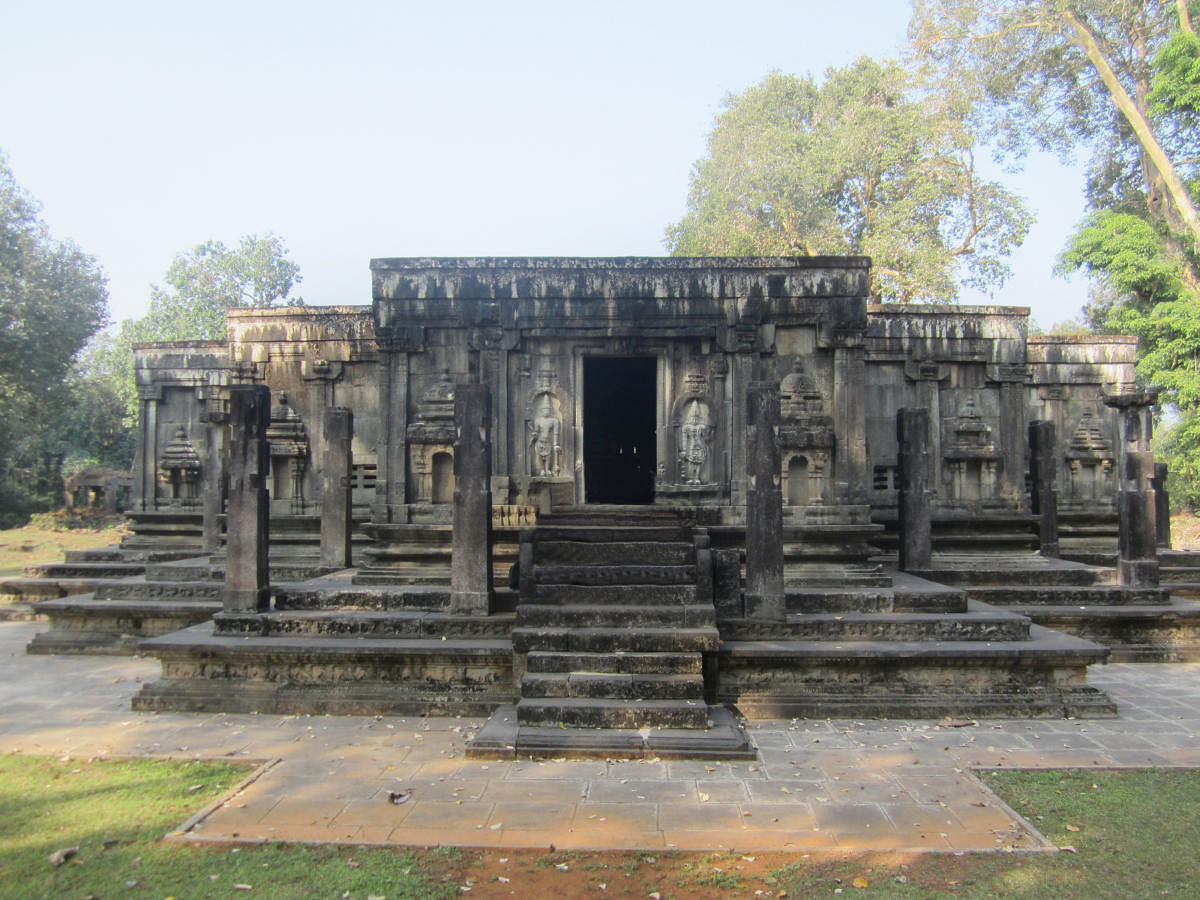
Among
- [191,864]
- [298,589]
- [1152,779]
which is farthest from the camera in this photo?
[298,589]

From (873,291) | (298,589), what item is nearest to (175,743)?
(298,589)

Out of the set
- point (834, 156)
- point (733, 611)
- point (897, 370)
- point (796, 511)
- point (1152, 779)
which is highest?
point (834, 156)

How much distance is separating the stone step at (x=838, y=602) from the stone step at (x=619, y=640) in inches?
56.4

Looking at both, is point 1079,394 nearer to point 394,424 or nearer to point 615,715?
point 394,424

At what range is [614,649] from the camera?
21.9 feet

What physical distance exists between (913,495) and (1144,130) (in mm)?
16373

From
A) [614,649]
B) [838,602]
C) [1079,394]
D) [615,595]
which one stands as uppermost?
[1079,394]

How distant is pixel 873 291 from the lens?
78.0ft

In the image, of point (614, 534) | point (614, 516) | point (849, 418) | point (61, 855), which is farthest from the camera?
point (849, 418)

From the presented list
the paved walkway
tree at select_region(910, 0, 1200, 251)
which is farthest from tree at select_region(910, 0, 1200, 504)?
the paved walkway

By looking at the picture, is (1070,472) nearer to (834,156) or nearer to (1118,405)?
(1118,405)

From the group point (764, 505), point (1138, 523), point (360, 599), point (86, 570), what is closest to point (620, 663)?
point (764, 505)

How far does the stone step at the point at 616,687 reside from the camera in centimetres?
630

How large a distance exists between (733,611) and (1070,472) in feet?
31.2
